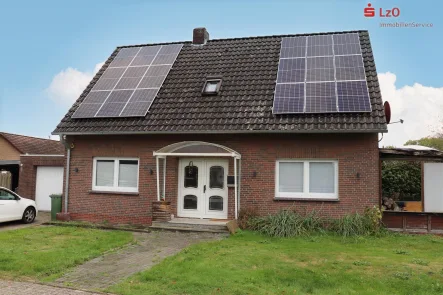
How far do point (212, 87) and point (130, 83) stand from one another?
3471 millimetres

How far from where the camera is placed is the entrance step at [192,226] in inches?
460

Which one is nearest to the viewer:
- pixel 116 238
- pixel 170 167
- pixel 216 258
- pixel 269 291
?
pixel 269 291

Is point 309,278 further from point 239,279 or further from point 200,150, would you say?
point 200,150

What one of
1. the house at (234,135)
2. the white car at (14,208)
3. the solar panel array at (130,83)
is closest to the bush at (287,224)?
the house at (234,135)

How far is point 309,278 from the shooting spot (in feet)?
22.5

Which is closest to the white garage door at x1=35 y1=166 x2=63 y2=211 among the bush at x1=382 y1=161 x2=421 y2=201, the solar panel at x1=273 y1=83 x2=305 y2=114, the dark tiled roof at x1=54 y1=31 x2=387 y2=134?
the dark tiled roof at x1=54 y1=31 x2=387 y2=134

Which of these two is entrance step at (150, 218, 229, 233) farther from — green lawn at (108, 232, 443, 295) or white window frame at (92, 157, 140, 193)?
white window frame at (92, 157, 140, 193)

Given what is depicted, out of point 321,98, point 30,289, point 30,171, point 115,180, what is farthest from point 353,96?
point 30,171

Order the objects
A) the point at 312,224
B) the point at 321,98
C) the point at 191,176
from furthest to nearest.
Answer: the point at 191,176 < the point at 321,98 < the point at 312,224

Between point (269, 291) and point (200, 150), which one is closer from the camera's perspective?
point (269, 291)

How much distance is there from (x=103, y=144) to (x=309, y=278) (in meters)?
9.64

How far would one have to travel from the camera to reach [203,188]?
13.2 meters

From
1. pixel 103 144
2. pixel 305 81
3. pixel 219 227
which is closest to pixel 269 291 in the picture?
pixel 219 227

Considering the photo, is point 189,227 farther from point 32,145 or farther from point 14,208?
point 32,145
